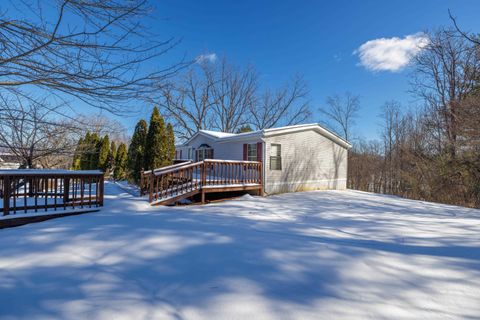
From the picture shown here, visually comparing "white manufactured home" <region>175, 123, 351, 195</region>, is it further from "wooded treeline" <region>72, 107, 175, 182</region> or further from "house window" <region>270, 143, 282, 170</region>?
"wooded treeline" <region>72, 107, 175, 182</region>

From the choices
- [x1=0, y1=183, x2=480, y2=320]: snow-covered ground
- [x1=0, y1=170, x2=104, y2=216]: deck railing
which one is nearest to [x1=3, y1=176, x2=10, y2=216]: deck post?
[x1=0, y1=170, x2=104, y2=216]: deck railing

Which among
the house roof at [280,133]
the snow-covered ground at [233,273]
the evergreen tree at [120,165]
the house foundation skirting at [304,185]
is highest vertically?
the house roof at [280,133]

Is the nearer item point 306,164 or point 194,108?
point 306,164

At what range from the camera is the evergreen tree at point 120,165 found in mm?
17281

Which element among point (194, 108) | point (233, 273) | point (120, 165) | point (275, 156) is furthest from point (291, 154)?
point (194, 108)

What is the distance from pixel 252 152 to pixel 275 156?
3.65ft

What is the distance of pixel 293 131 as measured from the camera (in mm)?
10484

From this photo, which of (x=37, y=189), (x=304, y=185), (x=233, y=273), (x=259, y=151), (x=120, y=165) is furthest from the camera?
(x=120, y=165)

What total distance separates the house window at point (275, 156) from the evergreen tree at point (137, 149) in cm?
666

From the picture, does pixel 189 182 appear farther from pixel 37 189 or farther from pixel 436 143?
pixel 436 143

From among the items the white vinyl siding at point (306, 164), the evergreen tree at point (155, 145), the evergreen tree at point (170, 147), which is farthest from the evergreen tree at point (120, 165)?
the white vinyl siding at point (306, 164)

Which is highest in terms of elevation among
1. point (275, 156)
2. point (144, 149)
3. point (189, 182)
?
point (144, 149)

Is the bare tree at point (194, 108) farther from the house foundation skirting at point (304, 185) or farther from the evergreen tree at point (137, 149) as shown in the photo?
the house foundation skirting at point (304, 185)

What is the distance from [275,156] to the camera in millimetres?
10062
